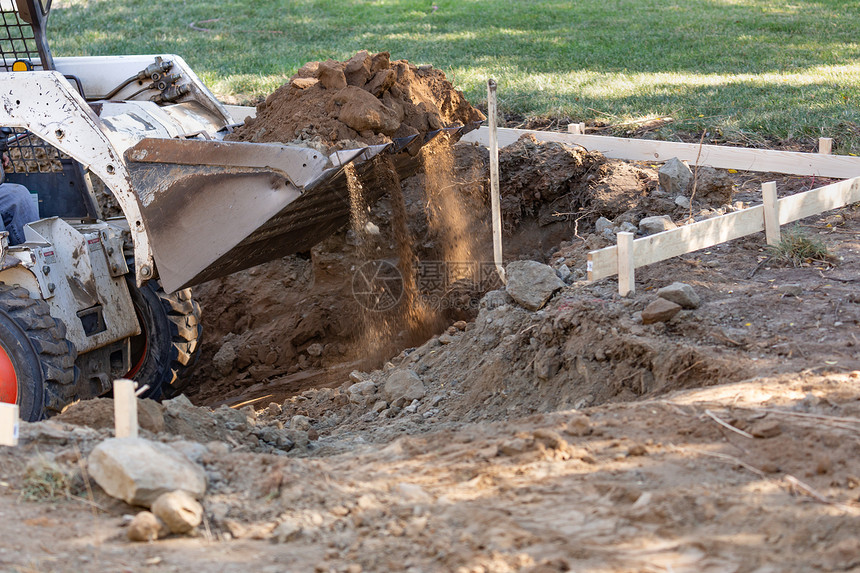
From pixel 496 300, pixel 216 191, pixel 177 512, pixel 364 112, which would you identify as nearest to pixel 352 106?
pixel 364 112

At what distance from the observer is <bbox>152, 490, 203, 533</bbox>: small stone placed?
2771mm

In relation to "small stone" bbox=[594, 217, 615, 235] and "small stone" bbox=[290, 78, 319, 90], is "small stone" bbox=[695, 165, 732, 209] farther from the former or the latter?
"small stone" bbox=[290, 78, 319, 90]

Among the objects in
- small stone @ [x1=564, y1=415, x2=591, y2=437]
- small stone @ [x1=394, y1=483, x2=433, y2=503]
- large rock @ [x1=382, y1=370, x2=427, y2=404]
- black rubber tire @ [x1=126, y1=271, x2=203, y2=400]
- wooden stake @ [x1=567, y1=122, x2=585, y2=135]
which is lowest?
large rock @ [x1=382, y1=370, x2=427, y2=404]

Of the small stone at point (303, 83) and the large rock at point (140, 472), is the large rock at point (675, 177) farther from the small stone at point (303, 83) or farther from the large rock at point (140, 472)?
the large rock at point (140, 472)

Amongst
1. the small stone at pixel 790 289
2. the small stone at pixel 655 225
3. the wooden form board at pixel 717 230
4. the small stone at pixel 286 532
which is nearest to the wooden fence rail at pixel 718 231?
the wooden form board at pixel 717 230

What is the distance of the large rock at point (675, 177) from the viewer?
692cm

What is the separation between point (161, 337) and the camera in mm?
5805

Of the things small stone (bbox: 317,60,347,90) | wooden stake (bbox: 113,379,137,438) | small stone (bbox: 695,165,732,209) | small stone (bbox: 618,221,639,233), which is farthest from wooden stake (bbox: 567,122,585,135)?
wooden stake (bbox: 113,379,137,438)

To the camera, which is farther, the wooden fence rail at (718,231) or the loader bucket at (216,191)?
the wooden fence rail at (718,231)

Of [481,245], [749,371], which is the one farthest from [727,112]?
[749,371]

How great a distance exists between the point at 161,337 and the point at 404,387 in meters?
1.88

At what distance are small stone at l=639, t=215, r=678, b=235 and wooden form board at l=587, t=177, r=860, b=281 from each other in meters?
0.44

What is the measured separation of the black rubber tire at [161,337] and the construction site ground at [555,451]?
791 mm

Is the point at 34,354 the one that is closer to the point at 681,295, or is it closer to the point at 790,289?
the point at 681,295
